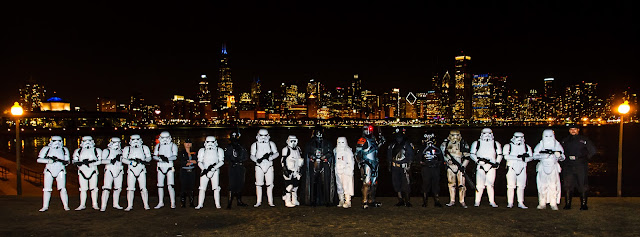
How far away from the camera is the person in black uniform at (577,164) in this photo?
9.95 metres

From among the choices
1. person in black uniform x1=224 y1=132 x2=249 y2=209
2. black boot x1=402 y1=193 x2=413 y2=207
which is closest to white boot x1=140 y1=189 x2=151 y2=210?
person in black uniform x1=224 y1=132 x2=249 y2=209

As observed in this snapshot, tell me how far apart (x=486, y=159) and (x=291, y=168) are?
436cm

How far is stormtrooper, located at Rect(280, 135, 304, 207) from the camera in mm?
10367

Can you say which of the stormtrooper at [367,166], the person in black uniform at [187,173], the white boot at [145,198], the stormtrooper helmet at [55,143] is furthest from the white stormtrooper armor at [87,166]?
the stormtrooper at [367,166]

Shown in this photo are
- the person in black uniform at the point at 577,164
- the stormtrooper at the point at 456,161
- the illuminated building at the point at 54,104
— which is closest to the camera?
the person in black uniform at the point at 577,164

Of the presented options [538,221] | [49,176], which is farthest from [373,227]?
[49,176]

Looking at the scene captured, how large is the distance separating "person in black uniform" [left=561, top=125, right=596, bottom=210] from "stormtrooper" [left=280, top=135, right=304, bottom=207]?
19.4ft

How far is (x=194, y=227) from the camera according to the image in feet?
28.6

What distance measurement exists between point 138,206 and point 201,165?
183 centimetres

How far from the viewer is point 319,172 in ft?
33.9

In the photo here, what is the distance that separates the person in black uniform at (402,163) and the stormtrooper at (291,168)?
2095 mm

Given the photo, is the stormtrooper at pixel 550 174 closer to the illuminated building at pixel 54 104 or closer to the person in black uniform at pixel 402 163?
the person in black uniform at pixel 402 163

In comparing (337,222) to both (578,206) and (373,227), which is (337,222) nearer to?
(373,227)

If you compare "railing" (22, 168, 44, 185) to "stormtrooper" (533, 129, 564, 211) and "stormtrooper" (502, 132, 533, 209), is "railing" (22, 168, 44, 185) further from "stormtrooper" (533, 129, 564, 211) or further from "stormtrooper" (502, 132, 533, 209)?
"stormtrooper" (533, 129, 564, 211)
